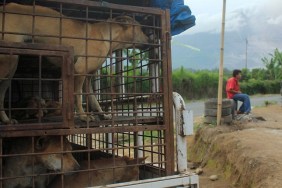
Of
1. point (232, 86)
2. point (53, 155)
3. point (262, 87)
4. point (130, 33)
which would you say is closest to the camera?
point (53, 155)

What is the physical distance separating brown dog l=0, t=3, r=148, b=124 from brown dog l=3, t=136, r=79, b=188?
0.30 metres

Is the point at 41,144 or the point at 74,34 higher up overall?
the point at 74,34

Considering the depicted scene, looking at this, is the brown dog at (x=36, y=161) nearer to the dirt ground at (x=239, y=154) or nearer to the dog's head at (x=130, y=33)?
the dog's head at (x=130, y=33)

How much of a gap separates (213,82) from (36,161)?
38037mm

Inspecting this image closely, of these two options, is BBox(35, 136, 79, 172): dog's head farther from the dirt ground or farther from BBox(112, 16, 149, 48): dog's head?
the dirt ground

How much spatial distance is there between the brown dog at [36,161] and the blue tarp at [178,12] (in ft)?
5.26

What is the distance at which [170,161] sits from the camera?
2852mm

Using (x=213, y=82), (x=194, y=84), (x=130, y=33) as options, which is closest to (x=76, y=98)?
(x=130, y=33)

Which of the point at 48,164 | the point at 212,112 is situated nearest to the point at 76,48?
the point at 48,164

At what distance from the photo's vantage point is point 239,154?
6.94 metres

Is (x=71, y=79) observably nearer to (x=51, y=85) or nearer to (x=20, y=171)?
(x=20, y=171)

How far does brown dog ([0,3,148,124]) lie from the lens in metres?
2.85

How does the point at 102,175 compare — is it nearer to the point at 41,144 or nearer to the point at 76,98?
the point at 41,144

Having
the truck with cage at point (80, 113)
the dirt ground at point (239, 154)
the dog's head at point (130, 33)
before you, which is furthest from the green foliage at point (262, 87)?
the truck with cage at point (80, 113)
